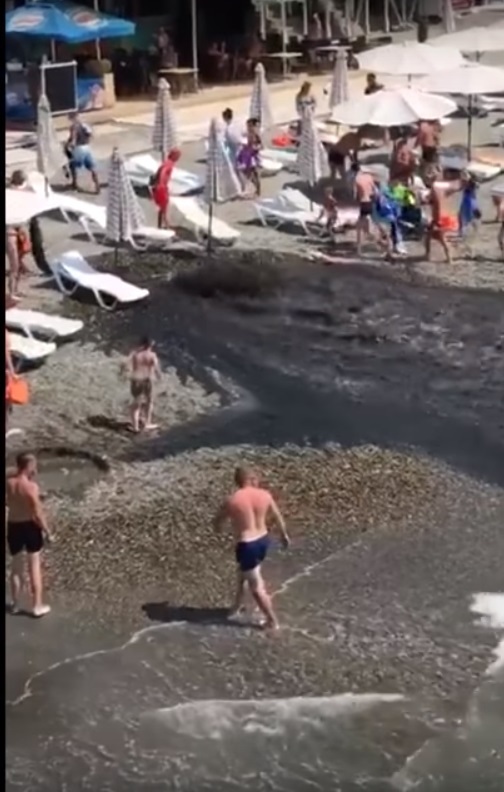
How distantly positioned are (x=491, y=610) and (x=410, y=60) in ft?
69.2

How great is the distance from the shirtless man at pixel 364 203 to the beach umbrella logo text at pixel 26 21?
11726 mm

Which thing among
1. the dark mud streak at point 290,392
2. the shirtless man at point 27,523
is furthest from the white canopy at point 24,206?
the shirtless man at point 27,523

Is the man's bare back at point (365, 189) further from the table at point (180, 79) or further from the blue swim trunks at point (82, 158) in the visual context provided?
the table at point (180, 79)

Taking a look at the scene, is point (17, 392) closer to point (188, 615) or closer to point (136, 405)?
point (136, 405)

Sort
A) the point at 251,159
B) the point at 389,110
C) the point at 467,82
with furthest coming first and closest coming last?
1. the point at 467,82
2. the point at 251,159
3. the point at 389,110

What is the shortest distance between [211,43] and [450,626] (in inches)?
1235

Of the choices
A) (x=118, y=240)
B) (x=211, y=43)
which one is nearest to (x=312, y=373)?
(x=118, y=240)

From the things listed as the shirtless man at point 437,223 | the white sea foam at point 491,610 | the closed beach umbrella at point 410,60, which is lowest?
the white sea foam at point 491,610

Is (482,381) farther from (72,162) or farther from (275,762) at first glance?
(72,162)

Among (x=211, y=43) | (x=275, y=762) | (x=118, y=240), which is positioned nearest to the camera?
(x=275, y=762)

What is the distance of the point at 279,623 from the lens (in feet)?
36.0

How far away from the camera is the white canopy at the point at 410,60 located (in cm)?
3005

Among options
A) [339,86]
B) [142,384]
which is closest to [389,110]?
[339,86]

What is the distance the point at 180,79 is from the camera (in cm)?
3559
